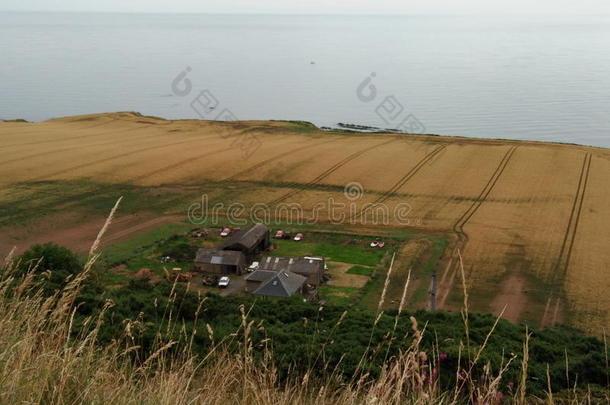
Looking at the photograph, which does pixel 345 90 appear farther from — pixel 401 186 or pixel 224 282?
pixel 224 282

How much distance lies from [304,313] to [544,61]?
113481 mm

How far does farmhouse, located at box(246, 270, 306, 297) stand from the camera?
21406mm

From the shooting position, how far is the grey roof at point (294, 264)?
75.8 ft

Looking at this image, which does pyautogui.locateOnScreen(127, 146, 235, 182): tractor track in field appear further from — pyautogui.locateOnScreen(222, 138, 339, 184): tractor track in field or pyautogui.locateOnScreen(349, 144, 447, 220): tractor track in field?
pyautogui.locateOnScreen(349, 144, 447, 220): tractor track in field

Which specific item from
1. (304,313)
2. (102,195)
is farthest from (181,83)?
(304,313)

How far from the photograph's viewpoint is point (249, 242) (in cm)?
2575

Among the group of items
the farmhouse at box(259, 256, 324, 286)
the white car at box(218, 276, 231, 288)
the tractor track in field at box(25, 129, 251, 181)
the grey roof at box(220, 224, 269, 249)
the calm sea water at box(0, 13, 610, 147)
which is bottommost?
the white car at box(218, 276, 231, 288)

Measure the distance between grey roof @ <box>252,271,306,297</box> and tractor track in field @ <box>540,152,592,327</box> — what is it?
8.28 m

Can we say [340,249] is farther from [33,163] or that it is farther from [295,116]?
[295,116]

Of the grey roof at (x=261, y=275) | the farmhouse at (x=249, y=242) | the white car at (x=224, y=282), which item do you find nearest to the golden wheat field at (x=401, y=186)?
the farmhouse at (x=249, y=242)

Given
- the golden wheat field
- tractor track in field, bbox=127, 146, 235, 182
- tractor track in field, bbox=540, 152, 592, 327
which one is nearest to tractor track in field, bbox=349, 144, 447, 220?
the golden wheat field

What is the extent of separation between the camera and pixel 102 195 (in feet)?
115

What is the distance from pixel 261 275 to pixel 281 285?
148 centimetres

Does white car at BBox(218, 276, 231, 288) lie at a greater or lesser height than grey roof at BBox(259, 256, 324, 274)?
lesser
